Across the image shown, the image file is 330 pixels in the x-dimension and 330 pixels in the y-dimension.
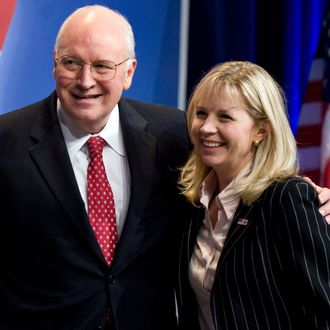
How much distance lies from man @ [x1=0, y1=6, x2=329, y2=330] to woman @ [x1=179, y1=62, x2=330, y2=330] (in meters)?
0.15

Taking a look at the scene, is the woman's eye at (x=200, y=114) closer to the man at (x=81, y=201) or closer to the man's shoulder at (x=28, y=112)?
the man at (x=81, y=201)

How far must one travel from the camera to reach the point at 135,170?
222 centimetres

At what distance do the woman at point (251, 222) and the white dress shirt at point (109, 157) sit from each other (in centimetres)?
22

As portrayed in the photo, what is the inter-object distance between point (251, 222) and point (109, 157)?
50cm

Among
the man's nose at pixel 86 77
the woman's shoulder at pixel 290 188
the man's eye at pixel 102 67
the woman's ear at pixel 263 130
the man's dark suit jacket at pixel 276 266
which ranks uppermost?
the man's eye at pixel 102 67

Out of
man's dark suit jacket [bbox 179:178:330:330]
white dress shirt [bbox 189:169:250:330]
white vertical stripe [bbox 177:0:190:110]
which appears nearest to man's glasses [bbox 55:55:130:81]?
white dress shirt [bbox 189:169:250:330]

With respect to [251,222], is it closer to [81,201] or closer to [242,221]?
[242,221]

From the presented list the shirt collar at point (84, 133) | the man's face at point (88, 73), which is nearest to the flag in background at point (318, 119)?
the shirt collar at point (84, 133)

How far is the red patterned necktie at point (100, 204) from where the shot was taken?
2158 mm

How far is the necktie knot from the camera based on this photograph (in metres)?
2.18

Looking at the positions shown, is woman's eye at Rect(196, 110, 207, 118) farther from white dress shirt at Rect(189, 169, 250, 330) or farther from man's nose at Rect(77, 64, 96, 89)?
man's nose at Rect(77, 64, 96, 89)

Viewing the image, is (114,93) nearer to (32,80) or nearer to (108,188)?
(108,188)

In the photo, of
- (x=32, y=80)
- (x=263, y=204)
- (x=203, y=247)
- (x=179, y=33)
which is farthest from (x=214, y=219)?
(x=179, y=33)

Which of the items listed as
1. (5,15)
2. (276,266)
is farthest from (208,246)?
(5,15)
